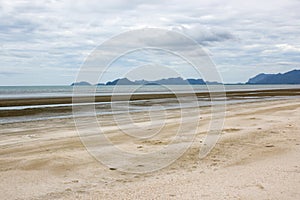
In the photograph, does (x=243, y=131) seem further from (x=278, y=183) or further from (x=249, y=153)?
(x=278, y=183)

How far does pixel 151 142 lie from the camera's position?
1174 cm

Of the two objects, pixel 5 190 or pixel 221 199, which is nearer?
pixel 221 199

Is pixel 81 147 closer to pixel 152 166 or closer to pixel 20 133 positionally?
pixel 152 166

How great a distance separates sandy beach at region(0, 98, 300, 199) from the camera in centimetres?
644

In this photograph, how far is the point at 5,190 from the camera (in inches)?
266

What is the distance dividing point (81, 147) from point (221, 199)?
5901 mm

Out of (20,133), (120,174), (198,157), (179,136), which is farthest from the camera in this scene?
(20,133)

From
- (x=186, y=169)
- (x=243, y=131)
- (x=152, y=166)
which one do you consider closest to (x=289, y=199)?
(x=186, y=169)

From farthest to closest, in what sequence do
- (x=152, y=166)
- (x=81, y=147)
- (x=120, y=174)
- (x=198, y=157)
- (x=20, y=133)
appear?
(x=20, y=133)
(x=81, y=147)
(x=198, y=157)
(x=152, y=166)
(x=120, y=174)

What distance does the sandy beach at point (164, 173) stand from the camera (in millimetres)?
6438

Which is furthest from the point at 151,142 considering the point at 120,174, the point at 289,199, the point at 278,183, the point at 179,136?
the point at 289,199

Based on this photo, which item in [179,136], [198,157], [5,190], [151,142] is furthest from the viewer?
[179,136]

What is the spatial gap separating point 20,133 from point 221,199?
11129mm

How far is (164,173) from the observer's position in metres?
7.81
